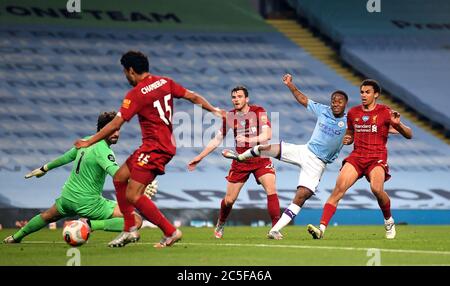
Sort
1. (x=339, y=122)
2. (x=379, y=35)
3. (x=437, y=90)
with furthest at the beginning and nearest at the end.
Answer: (x=379, y=35) < (x=437, y=90) < (x=339, y=122)

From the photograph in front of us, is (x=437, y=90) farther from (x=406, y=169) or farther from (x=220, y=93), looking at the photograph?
(x=220, y=93)

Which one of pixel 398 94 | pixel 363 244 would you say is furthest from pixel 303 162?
pixel 398 94

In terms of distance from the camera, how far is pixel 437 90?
2959 cm

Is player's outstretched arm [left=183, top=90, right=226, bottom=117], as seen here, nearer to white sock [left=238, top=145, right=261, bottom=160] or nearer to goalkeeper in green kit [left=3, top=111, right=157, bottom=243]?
goalkeeper in green kit [left=3, top=111, right=157, bottom=243]

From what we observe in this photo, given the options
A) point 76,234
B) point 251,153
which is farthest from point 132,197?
point 251,153

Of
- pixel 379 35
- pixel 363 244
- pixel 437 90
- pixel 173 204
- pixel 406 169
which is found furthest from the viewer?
Result: pixel 379 35

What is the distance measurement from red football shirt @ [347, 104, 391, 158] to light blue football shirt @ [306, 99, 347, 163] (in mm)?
339

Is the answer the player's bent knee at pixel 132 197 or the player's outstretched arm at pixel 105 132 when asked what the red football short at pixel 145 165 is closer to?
the player's bent knee at pixel 132 197

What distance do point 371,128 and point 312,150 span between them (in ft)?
3.30

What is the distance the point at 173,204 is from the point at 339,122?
9207 mm

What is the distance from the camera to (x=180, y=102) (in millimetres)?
28516

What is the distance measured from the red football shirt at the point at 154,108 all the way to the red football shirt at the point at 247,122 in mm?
3484

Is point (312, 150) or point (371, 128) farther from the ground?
point (371, 128)

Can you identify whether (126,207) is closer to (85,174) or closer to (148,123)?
(148,123)
